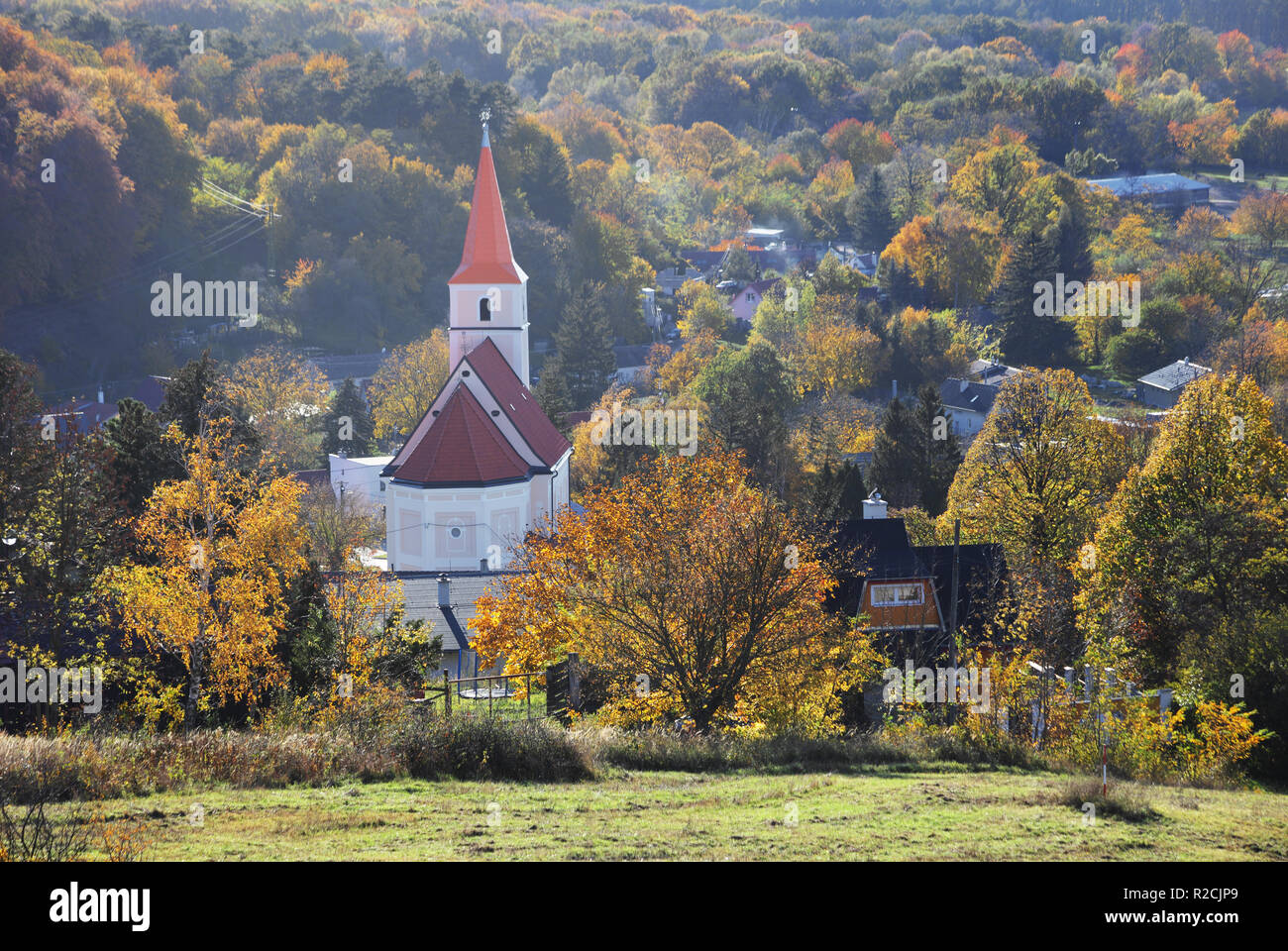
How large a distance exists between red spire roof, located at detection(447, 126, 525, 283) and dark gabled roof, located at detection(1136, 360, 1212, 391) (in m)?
37.5

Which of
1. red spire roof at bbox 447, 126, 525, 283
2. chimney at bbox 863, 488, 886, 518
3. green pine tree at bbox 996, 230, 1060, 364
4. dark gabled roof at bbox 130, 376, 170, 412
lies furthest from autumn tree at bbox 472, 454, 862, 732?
green pine tree at bbox 996, 230, 1060, 364

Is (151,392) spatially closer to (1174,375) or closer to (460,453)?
(460,453)

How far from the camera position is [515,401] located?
1601 inches

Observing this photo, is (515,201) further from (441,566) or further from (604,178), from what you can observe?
(441,566)

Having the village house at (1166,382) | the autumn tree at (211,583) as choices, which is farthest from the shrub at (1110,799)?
the village house at (1166,382)

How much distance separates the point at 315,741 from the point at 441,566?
2296 centimetres

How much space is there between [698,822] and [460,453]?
26635 mm

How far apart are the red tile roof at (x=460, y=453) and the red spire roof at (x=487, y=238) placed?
6.36m

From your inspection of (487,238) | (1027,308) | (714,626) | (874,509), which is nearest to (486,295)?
(487,238)

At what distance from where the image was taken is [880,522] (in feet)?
111

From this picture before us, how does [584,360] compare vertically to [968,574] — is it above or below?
above

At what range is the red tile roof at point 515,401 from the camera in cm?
3925

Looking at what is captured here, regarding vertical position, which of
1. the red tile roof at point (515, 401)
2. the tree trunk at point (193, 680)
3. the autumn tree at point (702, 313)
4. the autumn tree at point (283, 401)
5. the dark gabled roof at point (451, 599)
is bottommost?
the tree trunk at point (193, 680)

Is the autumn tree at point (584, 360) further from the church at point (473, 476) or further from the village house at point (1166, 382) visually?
the village house at point (1166, 382)
